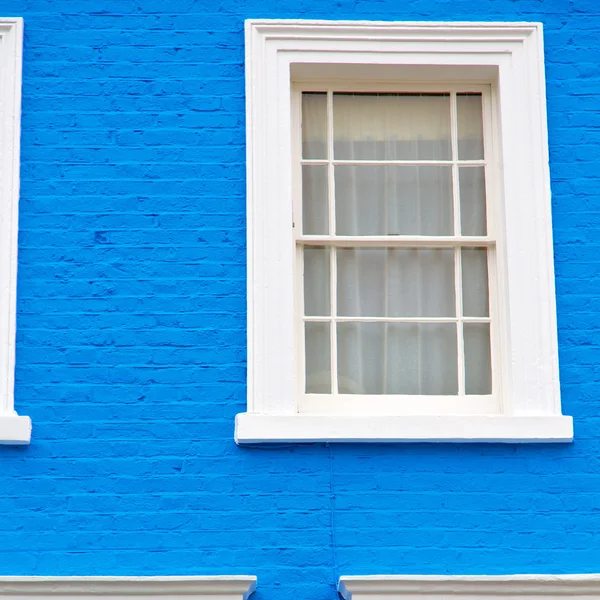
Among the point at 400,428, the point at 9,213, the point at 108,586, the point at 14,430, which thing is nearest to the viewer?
the point at 108,586

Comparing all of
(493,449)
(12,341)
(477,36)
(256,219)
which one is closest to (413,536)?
(493,449)

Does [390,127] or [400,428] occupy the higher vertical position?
[390,127]

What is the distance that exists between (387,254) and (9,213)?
221cm

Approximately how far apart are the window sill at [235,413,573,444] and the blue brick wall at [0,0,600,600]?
8 cm

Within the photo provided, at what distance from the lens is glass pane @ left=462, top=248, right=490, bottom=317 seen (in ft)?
24.8

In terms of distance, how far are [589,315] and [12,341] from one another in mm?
3265

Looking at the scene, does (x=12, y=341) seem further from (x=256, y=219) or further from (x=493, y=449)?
(x=493, y=449)

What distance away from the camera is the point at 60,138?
741 centimetres

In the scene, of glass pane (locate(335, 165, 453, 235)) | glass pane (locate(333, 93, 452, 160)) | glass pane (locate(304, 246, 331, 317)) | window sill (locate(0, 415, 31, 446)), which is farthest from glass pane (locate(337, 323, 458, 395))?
window sill (locate(0, 415, 31, 446))

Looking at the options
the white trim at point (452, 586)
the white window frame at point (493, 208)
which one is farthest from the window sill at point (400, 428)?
the white trim at point (452, 586)

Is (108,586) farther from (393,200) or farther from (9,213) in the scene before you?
(393,200)

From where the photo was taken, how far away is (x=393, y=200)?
25.2 feet

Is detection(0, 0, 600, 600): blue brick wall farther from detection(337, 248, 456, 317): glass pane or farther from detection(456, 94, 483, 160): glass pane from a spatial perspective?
detection(337, 248, 456, 317): glass pane

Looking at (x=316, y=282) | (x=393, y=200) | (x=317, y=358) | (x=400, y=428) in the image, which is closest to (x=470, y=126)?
(x=393, y=200)
